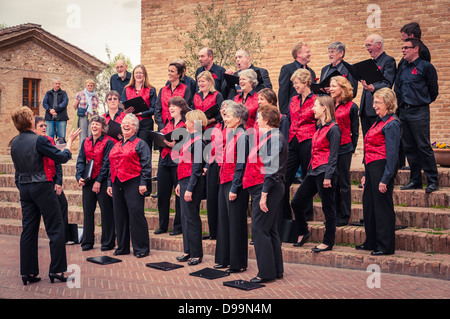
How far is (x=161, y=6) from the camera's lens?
16797 millimetres

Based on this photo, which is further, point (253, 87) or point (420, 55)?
point (420, 55)

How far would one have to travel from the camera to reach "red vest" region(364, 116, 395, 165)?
6.85 meters

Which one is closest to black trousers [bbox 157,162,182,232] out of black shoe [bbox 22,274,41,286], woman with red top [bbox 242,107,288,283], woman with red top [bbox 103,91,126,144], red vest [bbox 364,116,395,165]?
woman with red top [bbox 103,91,126,144]

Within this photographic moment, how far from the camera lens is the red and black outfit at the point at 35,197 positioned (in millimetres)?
6227

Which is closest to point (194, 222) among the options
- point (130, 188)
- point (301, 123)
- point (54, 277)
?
point (130, 188)

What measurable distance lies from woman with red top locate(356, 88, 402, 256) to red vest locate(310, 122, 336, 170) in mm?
530

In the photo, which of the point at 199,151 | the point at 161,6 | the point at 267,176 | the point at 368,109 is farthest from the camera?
the point at 161,6

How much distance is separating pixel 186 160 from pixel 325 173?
74.1 inches

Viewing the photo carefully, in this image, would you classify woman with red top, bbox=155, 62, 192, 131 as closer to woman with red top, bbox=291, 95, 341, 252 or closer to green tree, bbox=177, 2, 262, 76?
woman with red top, bbox=291, 95, 341, 252

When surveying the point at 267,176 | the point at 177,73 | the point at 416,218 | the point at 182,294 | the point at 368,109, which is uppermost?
the point at 177,73
